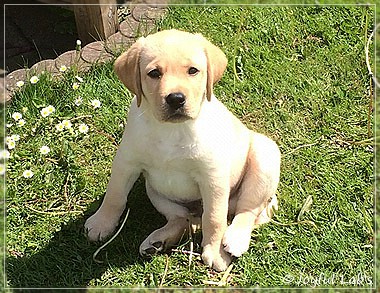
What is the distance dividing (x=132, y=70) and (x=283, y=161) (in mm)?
1429

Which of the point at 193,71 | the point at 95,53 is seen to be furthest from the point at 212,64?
the point at 95,53

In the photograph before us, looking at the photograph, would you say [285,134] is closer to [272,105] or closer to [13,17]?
[272,105]

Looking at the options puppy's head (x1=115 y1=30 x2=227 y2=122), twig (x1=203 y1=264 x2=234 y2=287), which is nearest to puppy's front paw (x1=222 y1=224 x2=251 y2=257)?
twig (x1=203 y1=264 x2=234 y2=287)

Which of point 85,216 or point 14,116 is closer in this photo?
point 85,216

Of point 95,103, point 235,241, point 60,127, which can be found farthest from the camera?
point 95,103

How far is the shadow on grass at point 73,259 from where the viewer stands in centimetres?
376

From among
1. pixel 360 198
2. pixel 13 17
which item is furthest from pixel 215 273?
pixel 13 17

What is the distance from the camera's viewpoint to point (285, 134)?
462cm

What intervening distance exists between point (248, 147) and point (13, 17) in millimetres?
2705

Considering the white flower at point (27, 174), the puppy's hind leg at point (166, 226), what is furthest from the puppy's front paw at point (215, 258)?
the white flower at point (27, 174)

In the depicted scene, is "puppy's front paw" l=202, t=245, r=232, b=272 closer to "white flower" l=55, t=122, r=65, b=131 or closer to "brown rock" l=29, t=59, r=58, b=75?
"white flower" l=55, t=122, r=65, b=131

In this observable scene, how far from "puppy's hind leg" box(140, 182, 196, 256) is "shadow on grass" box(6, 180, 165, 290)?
0.11 m

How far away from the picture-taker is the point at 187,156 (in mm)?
3467

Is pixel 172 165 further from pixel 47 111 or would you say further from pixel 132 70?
pixel 47 111
